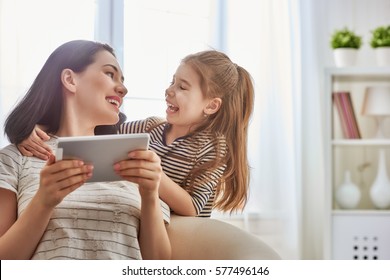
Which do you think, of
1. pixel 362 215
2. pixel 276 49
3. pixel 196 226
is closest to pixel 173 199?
pixel 196 226

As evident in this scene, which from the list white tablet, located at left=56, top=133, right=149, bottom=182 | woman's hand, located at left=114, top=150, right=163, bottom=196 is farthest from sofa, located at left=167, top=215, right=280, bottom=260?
white tablet, located at left=56, top=133, right=149, bottom=182

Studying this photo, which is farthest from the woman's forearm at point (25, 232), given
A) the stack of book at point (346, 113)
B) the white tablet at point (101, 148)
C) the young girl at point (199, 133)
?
the stack of book at point (346, 113)

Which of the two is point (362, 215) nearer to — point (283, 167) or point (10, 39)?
point (283, 167)

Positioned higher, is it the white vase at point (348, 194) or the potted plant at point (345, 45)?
the potted plant at point (345, 45)

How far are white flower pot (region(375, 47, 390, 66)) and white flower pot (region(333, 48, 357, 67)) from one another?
9cm

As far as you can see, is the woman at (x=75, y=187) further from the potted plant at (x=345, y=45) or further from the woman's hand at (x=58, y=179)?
the potted plant at (x=345, y=45)

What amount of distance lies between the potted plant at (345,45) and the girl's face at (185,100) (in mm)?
676

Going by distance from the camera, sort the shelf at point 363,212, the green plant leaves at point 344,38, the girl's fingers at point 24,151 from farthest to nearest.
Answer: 1. the shelf at point 363,212
2. the green plant leaves at point 344,38
3. the girl's fingers at point 24,151

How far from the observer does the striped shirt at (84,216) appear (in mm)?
1761

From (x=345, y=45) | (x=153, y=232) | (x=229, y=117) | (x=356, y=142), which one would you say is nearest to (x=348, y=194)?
(x=356, y=142)

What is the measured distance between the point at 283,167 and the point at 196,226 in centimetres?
57

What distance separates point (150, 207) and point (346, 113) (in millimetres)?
1070

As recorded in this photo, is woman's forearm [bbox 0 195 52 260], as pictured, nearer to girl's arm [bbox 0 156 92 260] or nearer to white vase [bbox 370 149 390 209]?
girl's arm [bbox 0 156 92 260]

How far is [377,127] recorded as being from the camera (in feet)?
8.30
